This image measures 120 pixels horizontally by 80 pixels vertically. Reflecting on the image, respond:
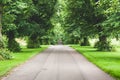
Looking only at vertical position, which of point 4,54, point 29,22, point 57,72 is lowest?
point 57,72

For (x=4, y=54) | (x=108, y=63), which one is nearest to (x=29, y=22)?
(x=4, y=54)

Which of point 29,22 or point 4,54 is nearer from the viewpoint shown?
point 4,54

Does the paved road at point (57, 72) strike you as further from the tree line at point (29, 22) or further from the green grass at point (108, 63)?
the tree line at point (29, 22)

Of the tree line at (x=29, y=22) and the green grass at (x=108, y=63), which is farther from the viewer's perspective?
the tree line at (x=29, y=22)

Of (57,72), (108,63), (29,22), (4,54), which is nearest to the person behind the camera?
(57,72)

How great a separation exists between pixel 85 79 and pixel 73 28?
3712cm

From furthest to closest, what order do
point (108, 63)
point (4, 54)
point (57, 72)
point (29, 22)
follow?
point (29, 22)
point (4, 54)
point (108, 63)
point (57, 72)

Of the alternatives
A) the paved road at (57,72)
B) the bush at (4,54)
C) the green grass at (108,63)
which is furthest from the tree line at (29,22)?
the paved road at (57,72)

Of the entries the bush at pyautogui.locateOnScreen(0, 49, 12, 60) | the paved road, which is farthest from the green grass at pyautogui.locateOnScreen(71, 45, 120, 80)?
the bush at pyautogui.locateOnScreen(0, 49, 12, 60)

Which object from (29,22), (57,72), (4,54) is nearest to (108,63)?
(57,72)

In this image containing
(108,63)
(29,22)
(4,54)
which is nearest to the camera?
(108,63)

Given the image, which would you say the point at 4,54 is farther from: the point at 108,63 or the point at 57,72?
the point at 57,72

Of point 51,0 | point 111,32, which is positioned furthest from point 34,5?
point 111,32

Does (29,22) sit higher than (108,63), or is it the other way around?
(29,22)
